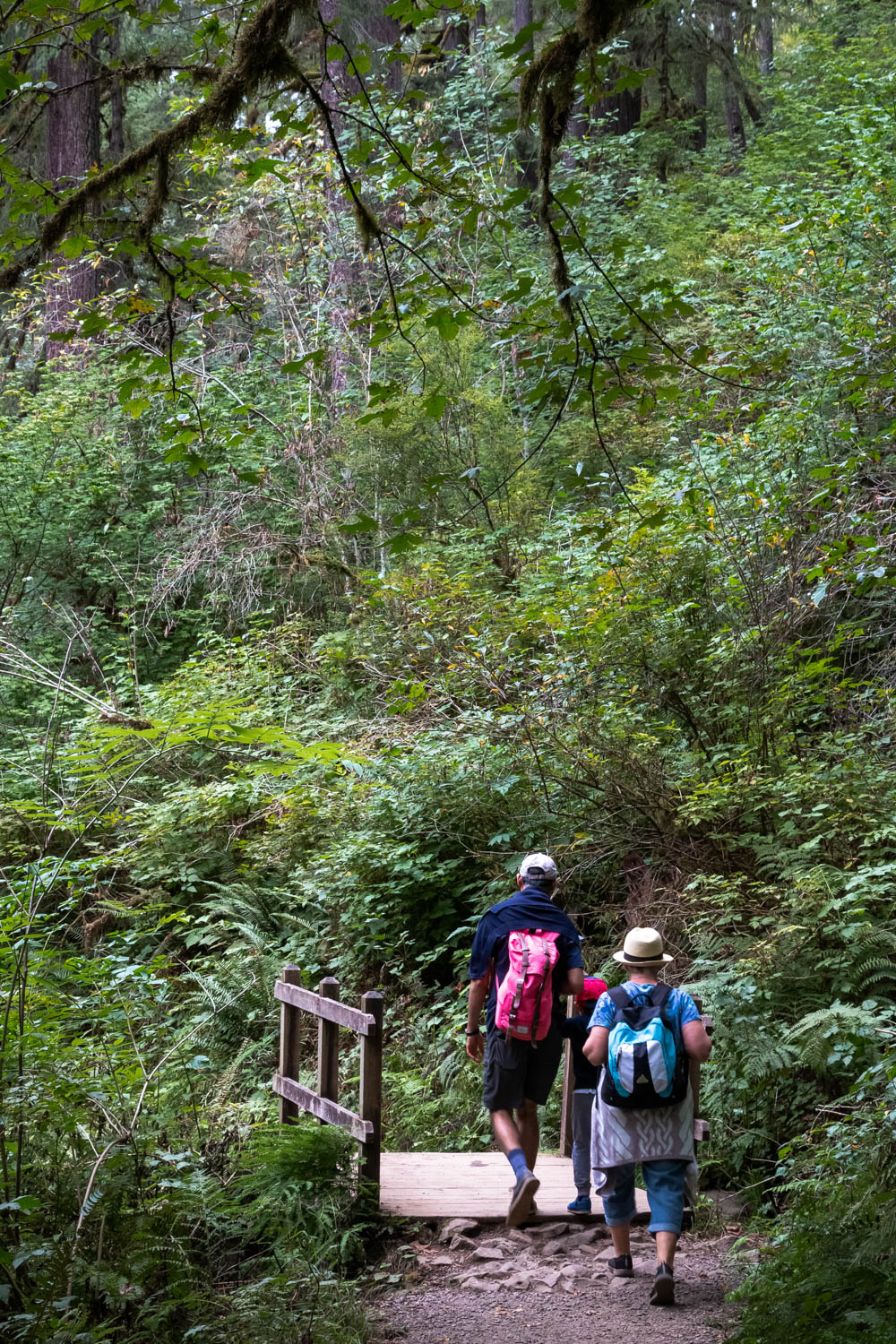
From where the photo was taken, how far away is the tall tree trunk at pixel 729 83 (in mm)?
20547

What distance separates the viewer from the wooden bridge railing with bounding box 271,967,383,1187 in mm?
6277

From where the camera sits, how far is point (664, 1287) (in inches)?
194

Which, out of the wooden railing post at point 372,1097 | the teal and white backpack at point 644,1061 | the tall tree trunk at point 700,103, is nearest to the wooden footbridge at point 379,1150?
the wooden railing post at point 372,1097

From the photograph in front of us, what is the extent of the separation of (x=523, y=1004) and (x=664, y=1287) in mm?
1393

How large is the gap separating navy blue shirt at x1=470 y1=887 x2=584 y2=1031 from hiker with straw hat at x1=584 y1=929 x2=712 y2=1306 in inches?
30.1

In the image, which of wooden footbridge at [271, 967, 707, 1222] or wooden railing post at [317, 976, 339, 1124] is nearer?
wooden footbridge at [271, 967, 707, 1222]

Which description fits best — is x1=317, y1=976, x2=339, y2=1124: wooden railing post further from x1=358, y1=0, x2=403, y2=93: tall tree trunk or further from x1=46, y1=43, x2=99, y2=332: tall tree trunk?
x1=46, y1=43, x2=99, y2=332: tall tree trunk

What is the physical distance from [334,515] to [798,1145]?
36.7 ft

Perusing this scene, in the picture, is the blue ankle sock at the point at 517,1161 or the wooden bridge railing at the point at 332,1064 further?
the wooden bridge railing at the point at 332,1064

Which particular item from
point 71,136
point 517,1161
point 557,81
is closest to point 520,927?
point 517,1161

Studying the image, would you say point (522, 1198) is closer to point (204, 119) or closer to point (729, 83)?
point (204, 119)

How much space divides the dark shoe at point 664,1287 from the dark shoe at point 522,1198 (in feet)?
2.69

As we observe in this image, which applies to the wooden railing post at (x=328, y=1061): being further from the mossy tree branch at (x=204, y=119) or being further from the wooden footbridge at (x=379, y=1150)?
the mossy tree branch at (x=204, y=119)

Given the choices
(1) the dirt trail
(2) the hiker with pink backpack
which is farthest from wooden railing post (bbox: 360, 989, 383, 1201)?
(2) the hiker with pink backpack
